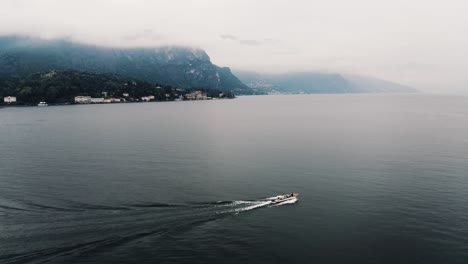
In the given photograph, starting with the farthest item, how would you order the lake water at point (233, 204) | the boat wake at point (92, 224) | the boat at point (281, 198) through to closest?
the boat at point (281, 198), the lake water at point (233, 204), the boat wake at point (92, 224)

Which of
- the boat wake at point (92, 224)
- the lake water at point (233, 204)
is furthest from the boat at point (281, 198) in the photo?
the lake water at point (233, 204)

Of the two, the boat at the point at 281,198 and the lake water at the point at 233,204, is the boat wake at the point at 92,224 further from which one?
the boat at the point at 281,198

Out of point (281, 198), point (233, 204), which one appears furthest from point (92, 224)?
point (281, 198)

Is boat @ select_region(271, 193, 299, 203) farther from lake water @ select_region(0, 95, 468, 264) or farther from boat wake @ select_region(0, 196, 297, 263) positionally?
lake water @ select_region(0, 95, 468, 264)

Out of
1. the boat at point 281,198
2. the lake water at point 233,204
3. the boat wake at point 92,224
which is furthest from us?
the boat at point 281,198

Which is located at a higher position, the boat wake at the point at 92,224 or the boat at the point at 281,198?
the boat at the point at 281,198
